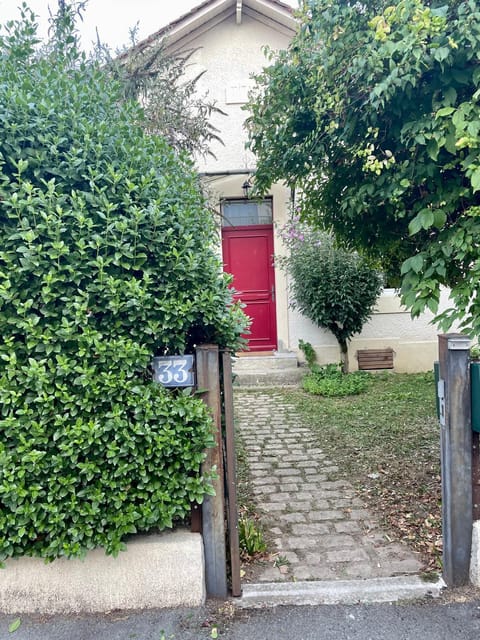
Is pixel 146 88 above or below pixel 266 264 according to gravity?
above

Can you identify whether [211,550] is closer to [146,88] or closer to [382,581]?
[382,581]

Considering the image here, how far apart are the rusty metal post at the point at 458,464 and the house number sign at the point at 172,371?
1.41 m

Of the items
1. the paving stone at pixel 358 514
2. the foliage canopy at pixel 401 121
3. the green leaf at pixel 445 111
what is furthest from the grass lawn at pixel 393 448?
the green leaf at pixel 445 111

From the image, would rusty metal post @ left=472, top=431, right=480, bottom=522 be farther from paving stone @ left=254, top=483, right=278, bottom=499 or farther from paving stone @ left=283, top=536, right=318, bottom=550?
paving stone @ left=254, top=483, right=278, bottom=499

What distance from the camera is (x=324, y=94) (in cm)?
260

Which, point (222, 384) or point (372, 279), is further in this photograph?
point (372, 279)

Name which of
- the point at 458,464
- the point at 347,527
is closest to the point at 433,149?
the point at 458,464

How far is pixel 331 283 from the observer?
7066 millimetres

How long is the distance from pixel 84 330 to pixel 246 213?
685 cm

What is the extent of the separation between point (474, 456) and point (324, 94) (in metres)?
2.23

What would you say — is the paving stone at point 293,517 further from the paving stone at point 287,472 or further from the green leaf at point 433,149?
the green leaf at point 433,149

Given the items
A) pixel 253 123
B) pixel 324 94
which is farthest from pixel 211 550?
pixel 253 123

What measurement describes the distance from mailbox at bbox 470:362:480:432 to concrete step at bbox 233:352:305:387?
5.35 m

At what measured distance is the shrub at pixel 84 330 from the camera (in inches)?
80.7
